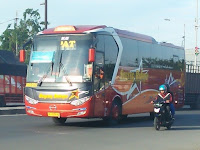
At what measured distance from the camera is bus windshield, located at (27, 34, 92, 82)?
1611cm

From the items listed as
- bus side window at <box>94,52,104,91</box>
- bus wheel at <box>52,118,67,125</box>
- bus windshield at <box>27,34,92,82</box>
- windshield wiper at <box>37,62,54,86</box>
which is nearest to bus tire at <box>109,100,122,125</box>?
bus side window at <box>94,52,104,91</box>

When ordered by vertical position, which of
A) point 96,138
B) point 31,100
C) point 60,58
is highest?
point 60,58

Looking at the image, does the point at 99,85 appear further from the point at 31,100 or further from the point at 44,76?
the point at 31,100

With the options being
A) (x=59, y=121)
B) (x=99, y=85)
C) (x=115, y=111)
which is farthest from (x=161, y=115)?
(x=59, y=121)

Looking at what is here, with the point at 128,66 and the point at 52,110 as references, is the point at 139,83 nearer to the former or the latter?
the point at 128,66

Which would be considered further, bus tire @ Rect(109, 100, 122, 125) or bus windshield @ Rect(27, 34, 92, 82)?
bus tire @ Rect(109, 100, 122, 125)

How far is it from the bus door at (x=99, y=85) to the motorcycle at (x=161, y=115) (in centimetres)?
187

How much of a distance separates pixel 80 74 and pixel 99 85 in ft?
3.01

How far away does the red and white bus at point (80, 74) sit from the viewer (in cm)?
1600

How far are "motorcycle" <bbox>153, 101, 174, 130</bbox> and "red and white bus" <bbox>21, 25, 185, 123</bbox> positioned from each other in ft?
6.28

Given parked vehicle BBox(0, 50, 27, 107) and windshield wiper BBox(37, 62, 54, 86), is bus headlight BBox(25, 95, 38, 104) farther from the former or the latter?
parked vehicle BBox(0, 50, 27, 107)

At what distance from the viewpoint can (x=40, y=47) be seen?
16891mm

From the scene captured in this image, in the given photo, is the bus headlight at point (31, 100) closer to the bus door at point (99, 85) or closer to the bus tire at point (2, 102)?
the bus door at point (99, 85)

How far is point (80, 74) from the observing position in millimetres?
16062
